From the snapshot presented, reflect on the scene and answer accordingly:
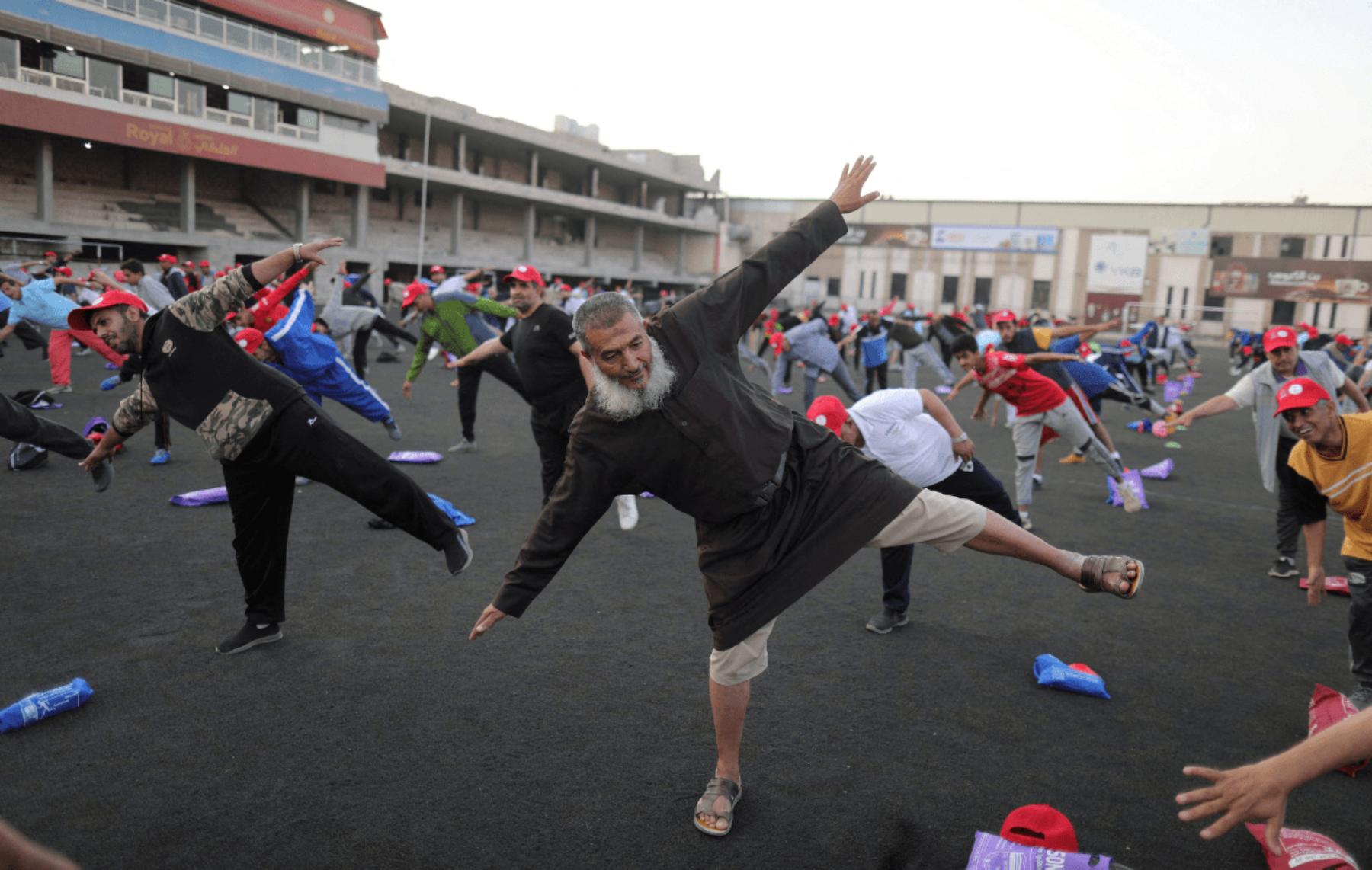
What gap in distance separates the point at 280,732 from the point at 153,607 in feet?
6.33

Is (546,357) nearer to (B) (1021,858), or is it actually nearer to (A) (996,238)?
(B) (1021,858)

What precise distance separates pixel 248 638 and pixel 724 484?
2991 millimetres

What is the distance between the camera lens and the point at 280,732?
3.77 meters

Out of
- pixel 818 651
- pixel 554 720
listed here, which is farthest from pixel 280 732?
pixel 818 651

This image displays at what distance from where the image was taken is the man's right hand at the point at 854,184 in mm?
3861

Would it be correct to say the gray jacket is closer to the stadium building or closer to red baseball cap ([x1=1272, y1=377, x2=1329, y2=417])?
red baseball cap ([x1=1272, y1=377, x2=1329, y2=417])

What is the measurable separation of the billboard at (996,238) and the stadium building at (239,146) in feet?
91.1

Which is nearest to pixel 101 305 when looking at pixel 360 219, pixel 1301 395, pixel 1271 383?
pixel 1301 395

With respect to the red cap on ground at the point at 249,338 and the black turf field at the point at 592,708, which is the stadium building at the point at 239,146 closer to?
the red cap on ground at the point at 249,338

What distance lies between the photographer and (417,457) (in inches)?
386

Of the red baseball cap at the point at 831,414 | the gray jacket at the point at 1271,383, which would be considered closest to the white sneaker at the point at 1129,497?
the gray jacket at the point at 1271,383

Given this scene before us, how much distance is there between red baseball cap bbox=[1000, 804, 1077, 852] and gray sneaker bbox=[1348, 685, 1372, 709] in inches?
88.7

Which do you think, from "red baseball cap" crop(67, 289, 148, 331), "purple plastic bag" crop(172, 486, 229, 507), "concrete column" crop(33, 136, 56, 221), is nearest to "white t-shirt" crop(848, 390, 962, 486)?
"red baseball cap" crop(67, 289, 148, 331)

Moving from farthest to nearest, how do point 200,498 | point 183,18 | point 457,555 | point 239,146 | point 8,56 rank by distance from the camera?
point 239,146, point 183,18, point 8,56, point 200,498, point 457,555
